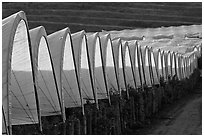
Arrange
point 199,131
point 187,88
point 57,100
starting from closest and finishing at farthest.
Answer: point 57,100 < point 199,131 < point 187,88

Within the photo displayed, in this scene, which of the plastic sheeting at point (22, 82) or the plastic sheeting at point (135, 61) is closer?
the plastic sheeting at point (22, 82)

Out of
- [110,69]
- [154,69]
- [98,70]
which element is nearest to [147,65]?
[154,69]

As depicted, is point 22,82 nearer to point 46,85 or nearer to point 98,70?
point 46,85

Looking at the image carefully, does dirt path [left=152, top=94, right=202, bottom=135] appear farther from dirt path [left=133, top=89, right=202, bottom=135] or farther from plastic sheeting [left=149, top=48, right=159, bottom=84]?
plastic sheeting [left=149, top=48, right=159, bottom=84]

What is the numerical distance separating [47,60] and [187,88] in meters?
27.6

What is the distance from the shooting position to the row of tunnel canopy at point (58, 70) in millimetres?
14005

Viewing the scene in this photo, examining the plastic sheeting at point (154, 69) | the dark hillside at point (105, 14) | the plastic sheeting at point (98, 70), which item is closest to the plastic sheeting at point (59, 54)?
the plastic sheeting at point (98, 70)

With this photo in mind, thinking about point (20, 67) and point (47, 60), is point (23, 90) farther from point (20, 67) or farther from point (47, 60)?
point (47, 60)

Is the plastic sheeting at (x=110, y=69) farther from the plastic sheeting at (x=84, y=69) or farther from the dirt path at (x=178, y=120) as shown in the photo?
the plastic sheeting at (x=84, y=69)

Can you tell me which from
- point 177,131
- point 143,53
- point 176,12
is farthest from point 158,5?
point 177,131

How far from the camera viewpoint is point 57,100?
679 inches

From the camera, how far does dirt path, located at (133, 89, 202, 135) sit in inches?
952

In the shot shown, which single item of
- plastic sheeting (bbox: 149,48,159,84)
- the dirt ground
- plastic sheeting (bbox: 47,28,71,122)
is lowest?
the dirt ground

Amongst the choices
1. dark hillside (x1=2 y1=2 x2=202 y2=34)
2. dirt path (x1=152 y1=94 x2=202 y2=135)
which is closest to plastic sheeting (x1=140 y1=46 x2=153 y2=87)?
dirt path (x1=152 y1=94 x2=202 y2=135)
